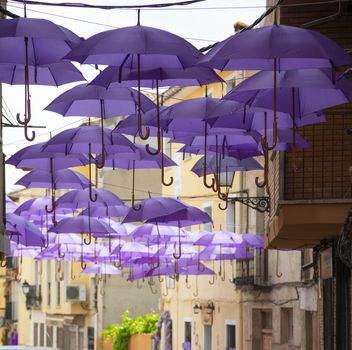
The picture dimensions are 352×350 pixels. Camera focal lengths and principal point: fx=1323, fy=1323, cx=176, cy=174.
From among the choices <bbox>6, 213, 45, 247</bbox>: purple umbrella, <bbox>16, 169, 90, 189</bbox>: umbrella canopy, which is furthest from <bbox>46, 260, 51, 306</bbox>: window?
<bbox>16, 169, 90, 189</bbox>: umbrella canopy

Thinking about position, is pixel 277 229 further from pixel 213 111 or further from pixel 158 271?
pixel 158 271

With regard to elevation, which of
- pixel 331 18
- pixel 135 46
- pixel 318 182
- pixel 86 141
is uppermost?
pixel 331 18

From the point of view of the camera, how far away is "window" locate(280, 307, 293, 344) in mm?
33438

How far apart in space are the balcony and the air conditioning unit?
3951 centimetres

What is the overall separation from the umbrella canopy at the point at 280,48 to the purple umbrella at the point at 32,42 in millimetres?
2123

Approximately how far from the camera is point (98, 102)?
19.5 m

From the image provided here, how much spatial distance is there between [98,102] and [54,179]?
284 inches

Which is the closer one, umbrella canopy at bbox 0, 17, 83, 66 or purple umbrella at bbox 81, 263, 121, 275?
umbrella canopy at bbox 0, 17, 83, 66

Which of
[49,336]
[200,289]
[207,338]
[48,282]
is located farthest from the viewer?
[49,336]

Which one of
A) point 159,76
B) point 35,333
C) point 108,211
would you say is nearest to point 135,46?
point 159,76

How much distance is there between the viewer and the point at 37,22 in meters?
15.8

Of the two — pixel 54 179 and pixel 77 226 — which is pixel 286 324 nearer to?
pixel 77 226

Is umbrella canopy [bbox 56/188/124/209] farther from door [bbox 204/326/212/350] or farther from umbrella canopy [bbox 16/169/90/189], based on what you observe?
door [bbox 204/326/212/350]

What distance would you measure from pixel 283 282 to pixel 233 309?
6247 mm
